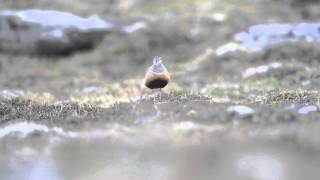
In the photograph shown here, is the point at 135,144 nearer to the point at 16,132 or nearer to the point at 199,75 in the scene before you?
the point at 16,132

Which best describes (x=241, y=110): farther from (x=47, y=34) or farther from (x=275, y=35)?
(x=47, y=34)

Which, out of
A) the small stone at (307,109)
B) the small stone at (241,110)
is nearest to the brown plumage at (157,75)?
the small stone at (241,110)

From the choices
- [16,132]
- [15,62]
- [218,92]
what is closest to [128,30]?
[15,62]

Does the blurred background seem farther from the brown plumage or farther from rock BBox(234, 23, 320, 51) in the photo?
the brown plumage

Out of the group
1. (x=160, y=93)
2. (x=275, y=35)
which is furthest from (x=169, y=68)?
(x=160, y=93)

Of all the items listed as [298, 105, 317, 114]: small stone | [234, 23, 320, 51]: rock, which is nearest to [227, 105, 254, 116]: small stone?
[298, 105, 317, 114]: small stone

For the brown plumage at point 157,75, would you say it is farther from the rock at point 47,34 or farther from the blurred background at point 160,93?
the rock at point 47,34
